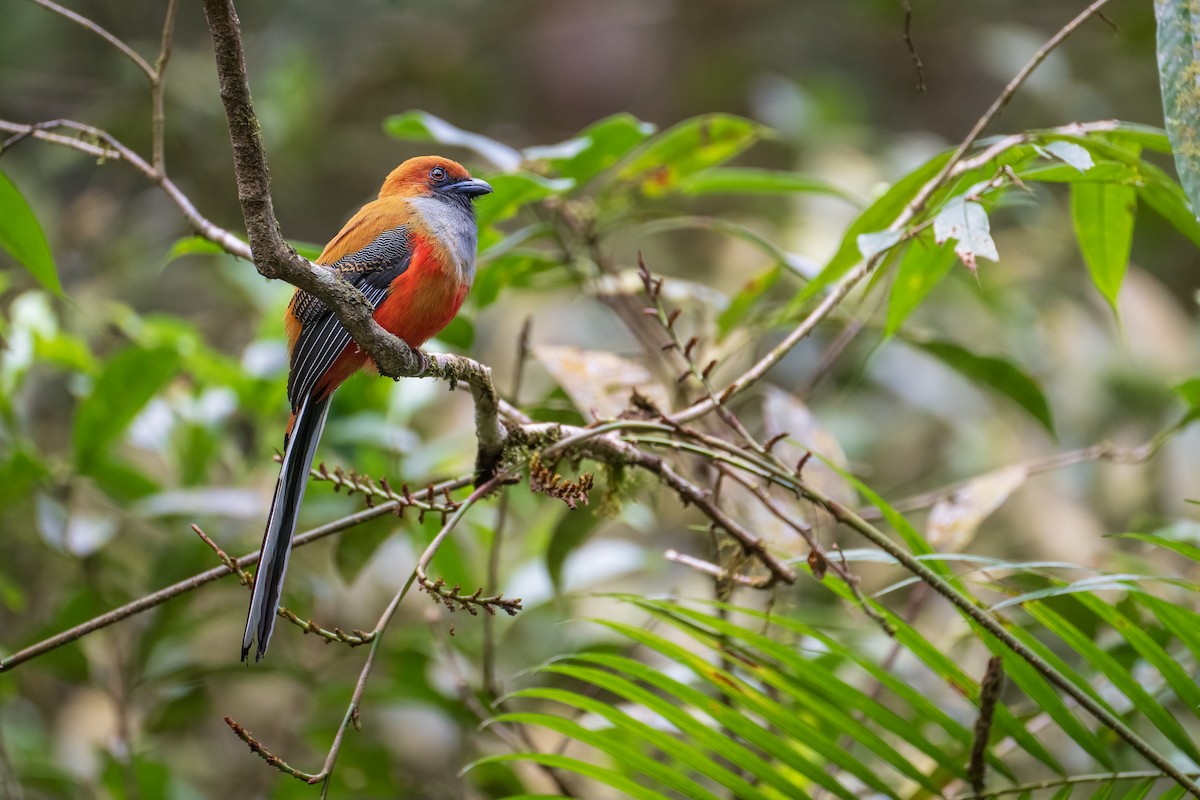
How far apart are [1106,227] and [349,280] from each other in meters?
1.43

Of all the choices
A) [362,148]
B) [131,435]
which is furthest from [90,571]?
[362,148]

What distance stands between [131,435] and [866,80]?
19.2ft

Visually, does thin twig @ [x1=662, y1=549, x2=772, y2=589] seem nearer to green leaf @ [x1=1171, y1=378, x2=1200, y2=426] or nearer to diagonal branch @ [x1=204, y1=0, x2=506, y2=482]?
diagonal branch @ [x1=204, y1=0, x2=506, y2=482]

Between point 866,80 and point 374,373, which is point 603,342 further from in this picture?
point 866,80

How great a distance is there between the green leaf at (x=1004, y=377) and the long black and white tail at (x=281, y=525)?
1.41 metres

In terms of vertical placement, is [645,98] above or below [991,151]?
above

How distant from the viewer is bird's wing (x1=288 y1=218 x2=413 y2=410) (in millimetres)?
2035

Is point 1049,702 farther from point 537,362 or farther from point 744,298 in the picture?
point 537,362

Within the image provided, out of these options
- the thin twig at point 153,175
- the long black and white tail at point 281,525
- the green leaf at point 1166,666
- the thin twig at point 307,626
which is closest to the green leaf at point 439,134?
the thin twig at point 153,175

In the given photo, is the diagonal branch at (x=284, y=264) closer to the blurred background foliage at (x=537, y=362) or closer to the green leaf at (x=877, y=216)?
the blurred background foliage at (x=537, y=362)

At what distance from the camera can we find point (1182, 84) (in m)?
1.44

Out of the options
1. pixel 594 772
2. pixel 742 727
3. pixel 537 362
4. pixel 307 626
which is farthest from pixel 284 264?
pixel 537 362

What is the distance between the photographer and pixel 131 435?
3068 mm

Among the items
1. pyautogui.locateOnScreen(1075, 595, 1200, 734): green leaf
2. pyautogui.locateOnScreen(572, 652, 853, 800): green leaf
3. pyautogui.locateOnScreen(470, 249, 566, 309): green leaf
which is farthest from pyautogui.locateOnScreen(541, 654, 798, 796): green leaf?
pyautogui.locateOnScreen(470, 249, 566, 309): green leaf
